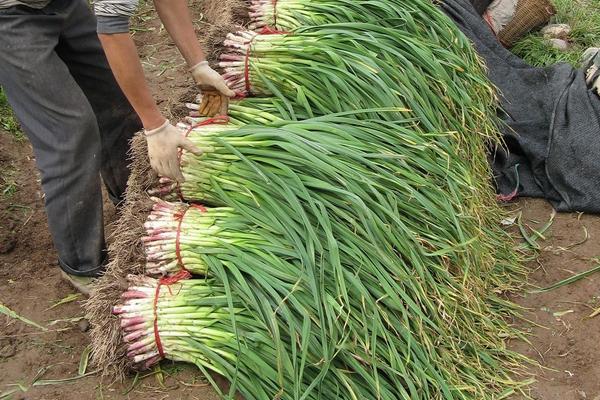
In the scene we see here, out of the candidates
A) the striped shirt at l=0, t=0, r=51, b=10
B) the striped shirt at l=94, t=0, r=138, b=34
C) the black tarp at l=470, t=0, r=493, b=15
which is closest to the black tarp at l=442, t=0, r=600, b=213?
the black tarp at l=470, t=0, r=493, b=15

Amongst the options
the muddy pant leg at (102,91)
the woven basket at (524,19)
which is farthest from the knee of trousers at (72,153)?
the woven basket at (524,19)

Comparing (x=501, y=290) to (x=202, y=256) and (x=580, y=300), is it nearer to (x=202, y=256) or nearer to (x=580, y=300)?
(x=580, y=300)

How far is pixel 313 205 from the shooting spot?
211cm

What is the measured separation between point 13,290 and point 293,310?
122 cm

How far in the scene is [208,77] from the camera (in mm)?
2564

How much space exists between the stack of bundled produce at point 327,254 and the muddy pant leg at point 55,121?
0.88 feet

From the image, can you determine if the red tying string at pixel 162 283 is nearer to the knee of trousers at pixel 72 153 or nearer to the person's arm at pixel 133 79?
the person's arm at pixel 133 79

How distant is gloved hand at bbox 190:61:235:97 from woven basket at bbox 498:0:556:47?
6.91 ft

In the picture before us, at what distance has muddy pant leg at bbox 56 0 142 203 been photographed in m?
2.61

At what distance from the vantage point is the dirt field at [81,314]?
2223 mm

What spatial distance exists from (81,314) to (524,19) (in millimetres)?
2933

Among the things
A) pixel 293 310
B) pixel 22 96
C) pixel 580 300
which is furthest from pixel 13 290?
pixel 580 300

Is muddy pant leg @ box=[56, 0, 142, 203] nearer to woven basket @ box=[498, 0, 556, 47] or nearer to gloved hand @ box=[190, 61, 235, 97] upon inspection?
gloved hand @ box=[190, 61, 235, 97]

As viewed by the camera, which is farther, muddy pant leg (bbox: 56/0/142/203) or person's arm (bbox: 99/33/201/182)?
muddy pant leg (bbox: 56/0/142/203)
